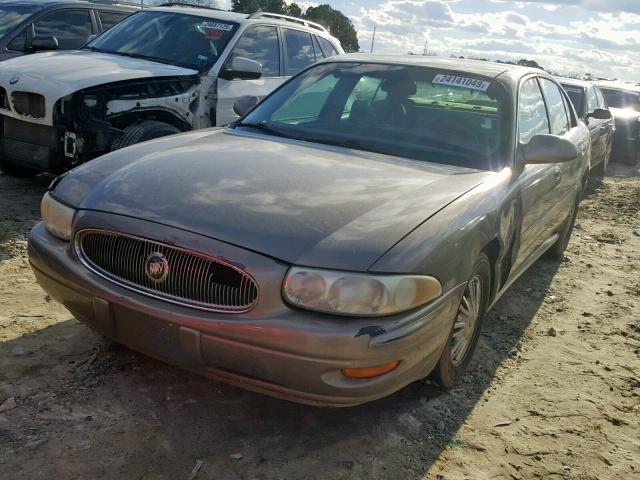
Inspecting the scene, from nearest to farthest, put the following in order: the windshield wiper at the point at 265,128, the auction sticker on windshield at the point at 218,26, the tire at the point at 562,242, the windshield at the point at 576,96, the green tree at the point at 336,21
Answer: the windshield wiper at the point at 265,128
the tire at the point at 562,242
the auction sticker on windshield at the point at 218,26
the windshield at the point at 576,96
the green tree at the point at 336,21

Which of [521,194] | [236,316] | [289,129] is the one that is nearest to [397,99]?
[289,129]

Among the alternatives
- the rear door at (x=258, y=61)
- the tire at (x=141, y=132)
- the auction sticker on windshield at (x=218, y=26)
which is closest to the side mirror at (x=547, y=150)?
the tire at (x=141, y=132)

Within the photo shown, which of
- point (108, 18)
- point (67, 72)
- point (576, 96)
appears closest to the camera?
point (67, 72)

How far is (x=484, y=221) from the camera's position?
3006 mm

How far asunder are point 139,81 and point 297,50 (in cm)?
232

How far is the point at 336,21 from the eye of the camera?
3653cm

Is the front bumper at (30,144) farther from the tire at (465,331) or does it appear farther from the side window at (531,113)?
the tire at (465,331)

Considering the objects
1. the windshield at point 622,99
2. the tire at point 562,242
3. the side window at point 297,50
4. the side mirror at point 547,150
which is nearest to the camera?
the side mirror at point 547,150

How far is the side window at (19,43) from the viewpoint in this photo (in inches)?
289

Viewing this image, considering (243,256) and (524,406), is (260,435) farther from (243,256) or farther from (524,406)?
(524,406)

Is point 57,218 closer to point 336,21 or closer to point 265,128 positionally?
point 265,128

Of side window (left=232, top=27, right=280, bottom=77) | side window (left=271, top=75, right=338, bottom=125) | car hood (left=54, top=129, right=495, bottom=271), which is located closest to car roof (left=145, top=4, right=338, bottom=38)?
side window (left=232, top=27, right=280, bottom=77)

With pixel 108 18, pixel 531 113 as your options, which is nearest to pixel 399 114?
pixel 531 113

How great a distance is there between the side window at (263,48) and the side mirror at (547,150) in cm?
358
